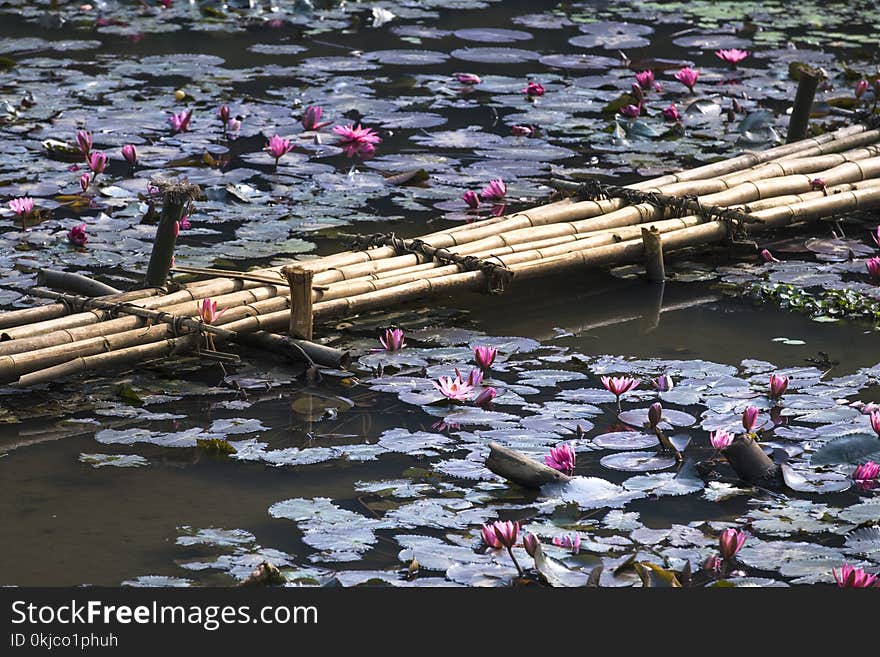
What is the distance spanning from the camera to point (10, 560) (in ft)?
11.4

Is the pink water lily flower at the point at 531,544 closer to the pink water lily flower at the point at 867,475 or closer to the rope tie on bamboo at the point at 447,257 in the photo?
the pink water lily flower at the point at 867,475

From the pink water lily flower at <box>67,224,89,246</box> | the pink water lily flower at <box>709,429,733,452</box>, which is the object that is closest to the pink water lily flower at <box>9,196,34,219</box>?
the pink water lily flower at <box>67,224,89,246</box>

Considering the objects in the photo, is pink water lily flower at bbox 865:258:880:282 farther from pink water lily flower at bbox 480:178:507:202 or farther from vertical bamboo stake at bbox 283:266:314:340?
vertical bamboo stake at bbox 283:266:314:340

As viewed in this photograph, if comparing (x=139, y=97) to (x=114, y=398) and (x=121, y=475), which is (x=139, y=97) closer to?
(x=114, y=398)

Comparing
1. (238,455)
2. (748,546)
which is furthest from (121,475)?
(748,546)

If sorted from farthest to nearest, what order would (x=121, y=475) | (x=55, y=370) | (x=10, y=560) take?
1. (x=55, y=370)
2. (x=121, y=475)
3. (x=10, y=560)

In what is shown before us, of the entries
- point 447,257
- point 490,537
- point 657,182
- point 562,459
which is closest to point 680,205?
point 657,182

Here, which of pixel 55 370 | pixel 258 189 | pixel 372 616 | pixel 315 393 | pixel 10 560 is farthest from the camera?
pixel 258 189

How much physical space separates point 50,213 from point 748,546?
375 cm

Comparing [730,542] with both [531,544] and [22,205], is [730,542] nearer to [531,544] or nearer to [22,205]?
[531,544]

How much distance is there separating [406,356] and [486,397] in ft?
1.64

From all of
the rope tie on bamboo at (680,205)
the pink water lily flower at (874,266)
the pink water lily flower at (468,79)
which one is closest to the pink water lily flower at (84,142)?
the rope tie on bamboo at (680,205)

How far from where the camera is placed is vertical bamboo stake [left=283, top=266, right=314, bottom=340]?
4.66m

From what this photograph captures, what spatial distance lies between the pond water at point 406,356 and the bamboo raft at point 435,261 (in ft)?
0.47
